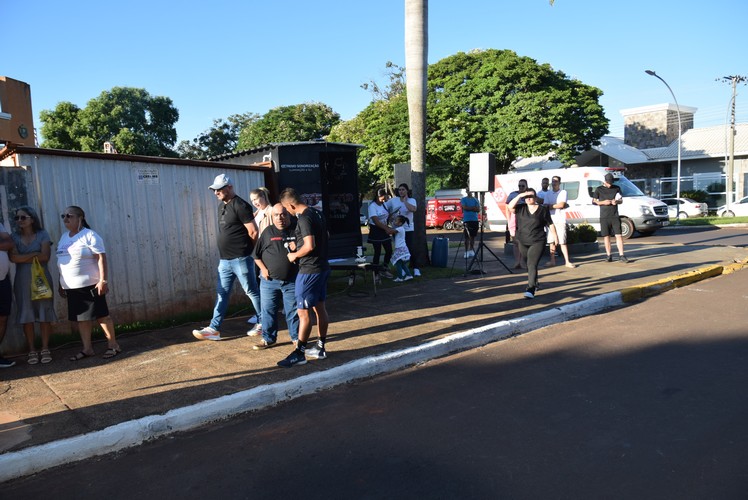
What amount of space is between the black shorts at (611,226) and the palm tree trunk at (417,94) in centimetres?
397

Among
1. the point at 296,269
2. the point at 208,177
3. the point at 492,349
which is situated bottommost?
the point at 492,349

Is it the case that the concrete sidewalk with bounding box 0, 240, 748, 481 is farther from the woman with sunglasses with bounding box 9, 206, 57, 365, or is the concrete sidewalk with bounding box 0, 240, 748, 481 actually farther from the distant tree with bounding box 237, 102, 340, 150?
the distant tree with bounding box 237, 102, 340, 150

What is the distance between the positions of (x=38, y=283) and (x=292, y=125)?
4093cm

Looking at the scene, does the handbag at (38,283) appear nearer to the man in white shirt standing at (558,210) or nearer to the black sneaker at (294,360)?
the black sneaker at (294,360)

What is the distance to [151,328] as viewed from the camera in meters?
7.06

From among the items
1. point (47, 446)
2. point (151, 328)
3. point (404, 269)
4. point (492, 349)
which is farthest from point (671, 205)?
point (47, 446)

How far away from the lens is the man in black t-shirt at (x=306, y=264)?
5352 millimetres

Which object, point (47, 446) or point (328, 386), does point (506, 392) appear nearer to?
point (328, 386)

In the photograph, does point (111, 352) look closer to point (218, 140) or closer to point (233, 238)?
point (233, 238)

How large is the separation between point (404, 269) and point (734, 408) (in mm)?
6470

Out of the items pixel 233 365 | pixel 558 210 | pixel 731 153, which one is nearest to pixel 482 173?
pixel 558 210

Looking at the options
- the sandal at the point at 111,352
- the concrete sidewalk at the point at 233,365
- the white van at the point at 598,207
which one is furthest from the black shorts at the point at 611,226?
the sandal at the point at 111,352

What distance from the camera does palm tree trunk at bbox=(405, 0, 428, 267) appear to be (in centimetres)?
1088

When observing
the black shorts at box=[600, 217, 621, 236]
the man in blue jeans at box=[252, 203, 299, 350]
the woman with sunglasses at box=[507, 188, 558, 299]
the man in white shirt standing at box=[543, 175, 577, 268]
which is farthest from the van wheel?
the man in blue jeans at box=[252, 203, 299, 350]
